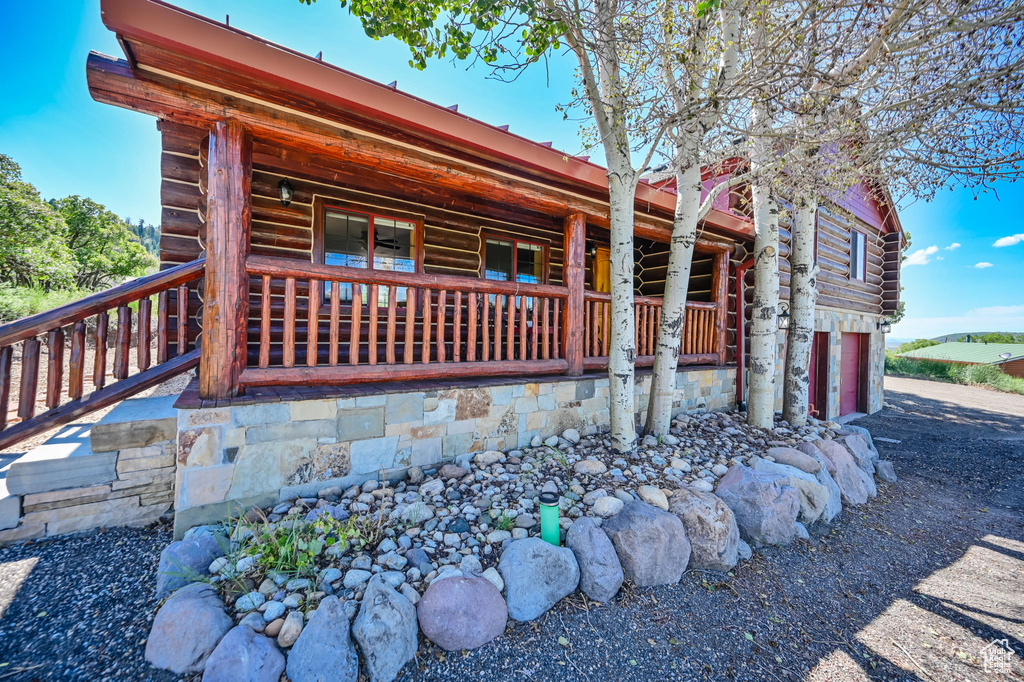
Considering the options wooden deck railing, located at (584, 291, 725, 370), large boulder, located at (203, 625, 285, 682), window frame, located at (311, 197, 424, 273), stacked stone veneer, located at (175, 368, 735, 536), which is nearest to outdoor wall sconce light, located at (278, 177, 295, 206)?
window frame, located at (311, 197, 424, 273)

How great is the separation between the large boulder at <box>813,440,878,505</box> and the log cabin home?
1.43 metres

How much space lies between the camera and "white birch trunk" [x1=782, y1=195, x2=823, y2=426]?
5.09 metres

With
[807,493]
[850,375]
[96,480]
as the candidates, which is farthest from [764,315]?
[96,480]

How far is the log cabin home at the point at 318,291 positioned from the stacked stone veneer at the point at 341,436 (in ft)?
0.04

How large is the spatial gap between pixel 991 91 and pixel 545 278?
4864 millimetres

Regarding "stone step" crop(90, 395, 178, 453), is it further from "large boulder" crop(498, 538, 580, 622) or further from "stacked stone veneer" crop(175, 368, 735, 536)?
"large boulder" crop(498, 538, 580, 622)

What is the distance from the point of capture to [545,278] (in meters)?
6.39

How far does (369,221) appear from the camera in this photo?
5.04 meters

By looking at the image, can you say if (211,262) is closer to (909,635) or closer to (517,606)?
(517,606)

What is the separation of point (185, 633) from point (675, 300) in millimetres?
4123

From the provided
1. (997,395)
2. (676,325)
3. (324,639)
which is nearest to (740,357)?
(676,325)

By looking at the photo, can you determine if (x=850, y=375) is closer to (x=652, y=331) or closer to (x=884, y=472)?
(x=884, y=472)

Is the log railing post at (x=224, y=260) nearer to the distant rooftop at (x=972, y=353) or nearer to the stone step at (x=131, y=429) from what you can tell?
the stone step at (x=131, y=429)

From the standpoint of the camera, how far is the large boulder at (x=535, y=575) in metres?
2.01
